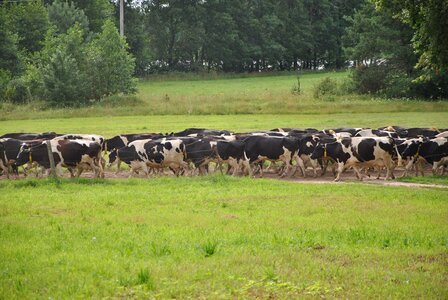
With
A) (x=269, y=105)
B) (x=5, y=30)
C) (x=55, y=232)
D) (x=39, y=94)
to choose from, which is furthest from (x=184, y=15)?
(x=55, y=232)

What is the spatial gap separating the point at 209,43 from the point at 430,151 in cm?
7717

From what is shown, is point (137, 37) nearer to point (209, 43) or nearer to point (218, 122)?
point (209, 43)

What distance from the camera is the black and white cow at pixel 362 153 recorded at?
75.9 ft

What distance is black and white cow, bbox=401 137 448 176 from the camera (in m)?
23.6

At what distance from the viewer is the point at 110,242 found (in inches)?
459

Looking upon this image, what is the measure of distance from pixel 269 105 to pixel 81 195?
36684mm

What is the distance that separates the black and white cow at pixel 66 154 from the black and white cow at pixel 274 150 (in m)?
5.45

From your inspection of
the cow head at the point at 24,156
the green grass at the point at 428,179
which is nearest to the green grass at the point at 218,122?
the cow head at the point at 24,156

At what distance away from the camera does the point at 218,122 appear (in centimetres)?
4459

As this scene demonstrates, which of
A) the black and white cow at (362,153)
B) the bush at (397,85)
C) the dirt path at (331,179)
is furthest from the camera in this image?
the bush at (397,85)

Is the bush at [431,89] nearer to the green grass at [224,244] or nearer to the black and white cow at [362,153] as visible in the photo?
the black and white cow at [362,153]

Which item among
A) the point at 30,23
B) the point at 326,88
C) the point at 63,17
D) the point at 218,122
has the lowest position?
the point at 218,122

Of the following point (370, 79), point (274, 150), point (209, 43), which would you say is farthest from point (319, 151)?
point (209, 43)

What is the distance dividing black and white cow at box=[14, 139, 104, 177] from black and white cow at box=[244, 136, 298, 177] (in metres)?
5.45
